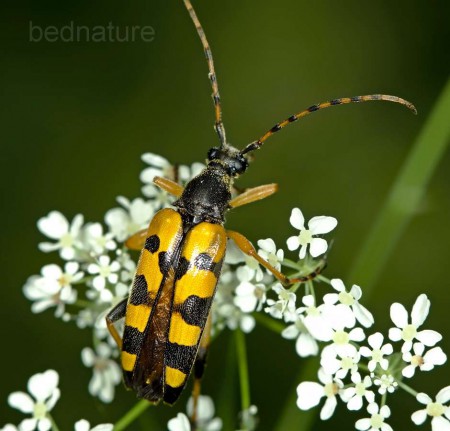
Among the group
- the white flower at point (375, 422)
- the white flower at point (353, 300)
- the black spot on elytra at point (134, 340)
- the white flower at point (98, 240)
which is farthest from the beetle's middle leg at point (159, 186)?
the white flower at point (375, 422)

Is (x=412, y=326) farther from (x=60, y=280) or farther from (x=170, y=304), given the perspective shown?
(x=60, y=280)

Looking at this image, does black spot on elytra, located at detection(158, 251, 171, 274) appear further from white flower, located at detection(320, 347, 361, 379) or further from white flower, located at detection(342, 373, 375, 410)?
white flower, located at detection(342, 373, 375, 410)

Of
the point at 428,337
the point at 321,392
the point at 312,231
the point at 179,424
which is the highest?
the point at 312,231

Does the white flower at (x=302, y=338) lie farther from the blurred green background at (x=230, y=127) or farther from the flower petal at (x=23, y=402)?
the blurred green background at (x=230, y=127)

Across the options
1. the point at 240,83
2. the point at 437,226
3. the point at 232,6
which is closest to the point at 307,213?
the point at 437,226

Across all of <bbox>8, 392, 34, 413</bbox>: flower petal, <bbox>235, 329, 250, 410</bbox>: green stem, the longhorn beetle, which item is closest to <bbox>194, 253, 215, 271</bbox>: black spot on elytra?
the longhorn beetle
